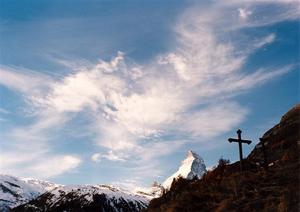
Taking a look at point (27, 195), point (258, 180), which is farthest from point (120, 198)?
point (27, 195)

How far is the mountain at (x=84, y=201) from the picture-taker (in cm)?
7556

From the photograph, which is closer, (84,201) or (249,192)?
(249,192)

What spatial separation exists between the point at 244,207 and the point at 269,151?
22.5 meters

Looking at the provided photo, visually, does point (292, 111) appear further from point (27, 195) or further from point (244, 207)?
point (27, 195)

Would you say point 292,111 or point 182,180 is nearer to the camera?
point 182,180

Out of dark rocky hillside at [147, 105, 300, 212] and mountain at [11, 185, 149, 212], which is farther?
mountain at [11, 185, 149, 212]

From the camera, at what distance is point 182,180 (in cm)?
4441

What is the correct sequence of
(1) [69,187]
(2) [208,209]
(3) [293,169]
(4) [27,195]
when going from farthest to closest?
(4) [27,195] < (1) [69,187] < (3) [293,169] < (2) [208,209]

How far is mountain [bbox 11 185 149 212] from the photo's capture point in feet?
248

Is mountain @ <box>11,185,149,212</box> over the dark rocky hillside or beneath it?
over

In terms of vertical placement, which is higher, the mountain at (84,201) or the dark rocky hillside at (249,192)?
the mountain at (84,201)

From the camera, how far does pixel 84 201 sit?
77.9m

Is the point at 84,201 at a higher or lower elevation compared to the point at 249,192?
higher

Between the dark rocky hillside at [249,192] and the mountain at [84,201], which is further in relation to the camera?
the mountain at [84,201]
